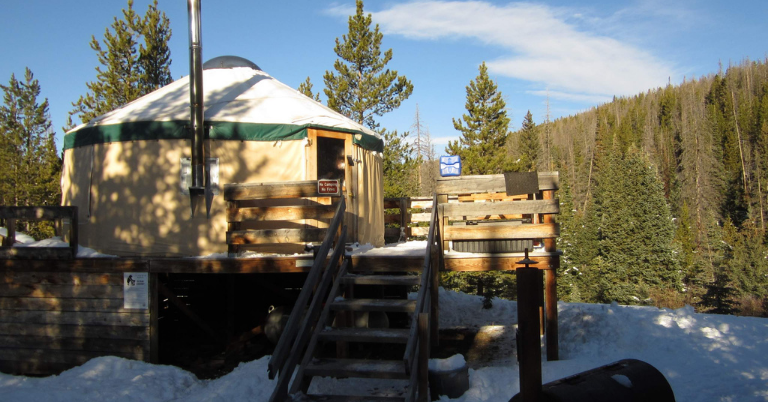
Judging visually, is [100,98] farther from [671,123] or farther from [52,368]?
[671,123]

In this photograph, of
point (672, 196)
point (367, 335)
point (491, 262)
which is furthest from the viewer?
point (672, 196)

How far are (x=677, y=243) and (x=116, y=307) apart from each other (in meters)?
34.2

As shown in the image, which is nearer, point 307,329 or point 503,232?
point 307,329

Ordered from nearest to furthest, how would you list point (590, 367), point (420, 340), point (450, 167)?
point (420, 340), point (590, 367), point (450, 167)

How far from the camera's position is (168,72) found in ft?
67.3

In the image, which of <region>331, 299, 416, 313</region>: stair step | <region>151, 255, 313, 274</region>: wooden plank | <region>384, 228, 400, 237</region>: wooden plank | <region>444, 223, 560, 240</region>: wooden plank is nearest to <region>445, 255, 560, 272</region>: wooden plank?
<region>444, 223, 560, 240</region>: wooden plank

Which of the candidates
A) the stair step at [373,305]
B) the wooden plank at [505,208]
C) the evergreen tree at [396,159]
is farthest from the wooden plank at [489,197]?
the evergreen tree at [396,159]

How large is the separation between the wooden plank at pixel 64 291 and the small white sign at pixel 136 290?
0.32ft

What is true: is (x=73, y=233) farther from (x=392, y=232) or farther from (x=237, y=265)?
(x=392, y=232)

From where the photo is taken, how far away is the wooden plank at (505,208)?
238 inches

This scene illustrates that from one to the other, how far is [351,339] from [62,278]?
3.85m

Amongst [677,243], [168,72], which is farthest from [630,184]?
[168,72]

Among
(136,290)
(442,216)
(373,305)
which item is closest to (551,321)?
(442,216)

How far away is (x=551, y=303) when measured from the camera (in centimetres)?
617
